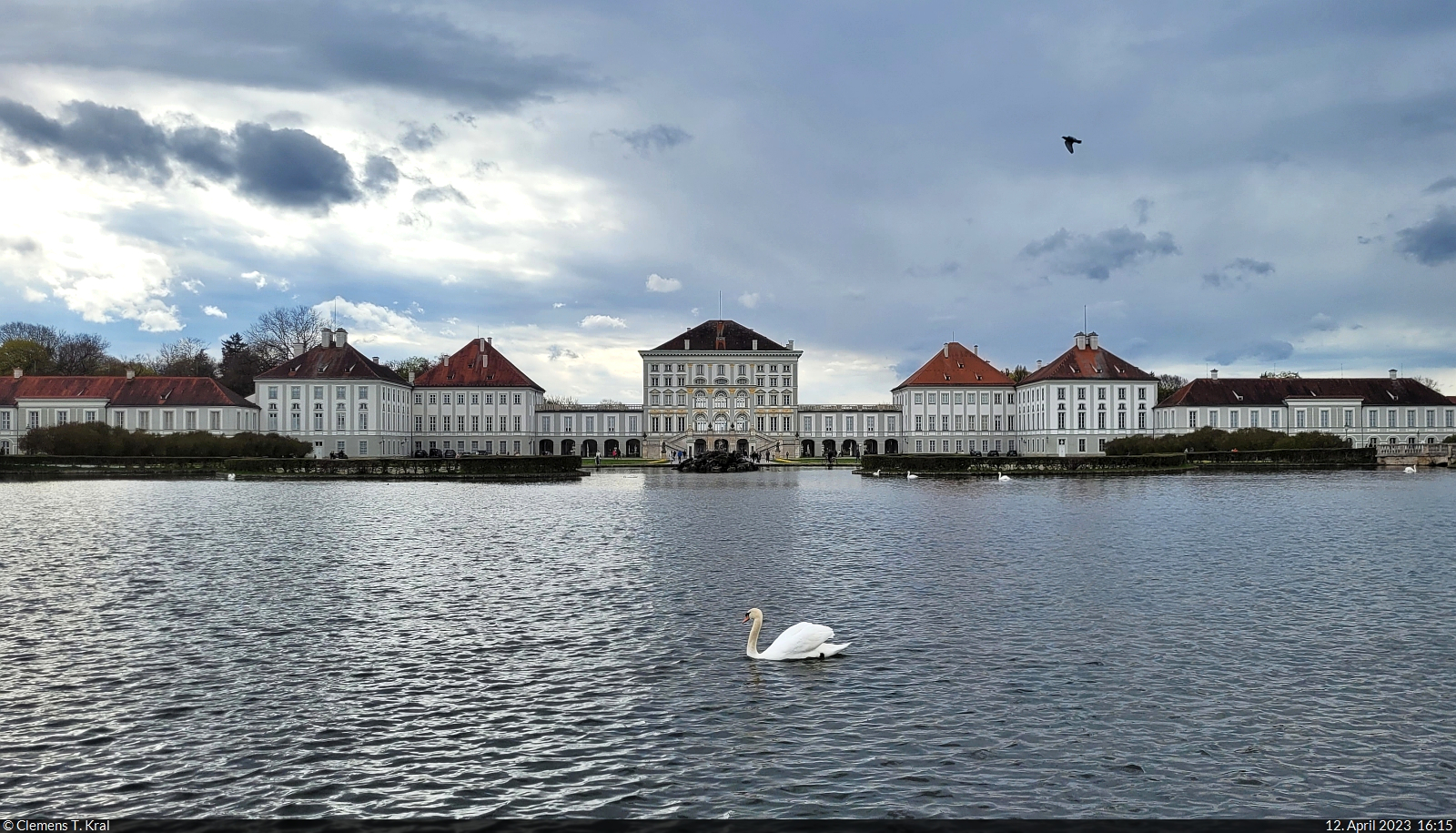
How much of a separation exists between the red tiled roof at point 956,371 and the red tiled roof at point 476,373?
48.0m

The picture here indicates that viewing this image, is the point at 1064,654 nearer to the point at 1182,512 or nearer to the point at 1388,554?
the point at 1388,554

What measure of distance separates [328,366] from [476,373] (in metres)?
18.2

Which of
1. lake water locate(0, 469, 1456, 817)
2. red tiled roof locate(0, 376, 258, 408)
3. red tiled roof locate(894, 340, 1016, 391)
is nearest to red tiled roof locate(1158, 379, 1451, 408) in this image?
red tiled roof locate(894, 340, 1016, 391)

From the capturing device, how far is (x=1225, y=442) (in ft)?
290

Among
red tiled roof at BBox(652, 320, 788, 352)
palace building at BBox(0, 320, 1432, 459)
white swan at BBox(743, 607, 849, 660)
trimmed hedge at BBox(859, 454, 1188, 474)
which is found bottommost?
white swan at BBox(743, 607, 849, 660)

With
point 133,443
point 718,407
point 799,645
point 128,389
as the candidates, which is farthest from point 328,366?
point 799,645

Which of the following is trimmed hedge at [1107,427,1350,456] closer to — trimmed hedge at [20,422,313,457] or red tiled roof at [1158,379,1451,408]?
red tiled roof at [1158,379,1451,408]

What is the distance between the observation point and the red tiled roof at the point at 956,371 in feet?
425

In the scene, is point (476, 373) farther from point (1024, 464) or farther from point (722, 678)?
point (722, 678)

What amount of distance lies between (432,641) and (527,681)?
9.92 ft

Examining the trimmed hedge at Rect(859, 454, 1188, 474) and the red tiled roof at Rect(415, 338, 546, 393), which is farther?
the red tiled roof at Rect(415, 338, 546, 393)

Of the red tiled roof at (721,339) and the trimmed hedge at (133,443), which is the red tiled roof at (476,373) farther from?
the trimmed hedge at (133,443)

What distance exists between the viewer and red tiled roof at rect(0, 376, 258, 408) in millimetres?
108562

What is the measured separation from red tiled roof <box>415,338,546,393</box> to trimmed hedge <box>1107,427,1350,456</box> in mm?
69764
